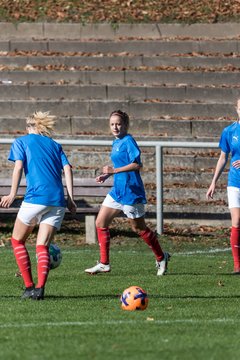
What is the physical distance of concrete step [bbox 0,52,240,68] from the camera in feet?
70.0

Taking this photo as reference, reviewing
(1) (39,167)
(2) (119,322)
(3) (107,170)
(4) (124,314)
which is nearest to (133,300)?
(4) (124,314)

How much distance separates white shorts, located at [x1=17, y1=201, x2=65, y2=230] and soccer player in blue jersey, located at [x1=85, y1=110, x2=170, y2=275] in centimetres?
216

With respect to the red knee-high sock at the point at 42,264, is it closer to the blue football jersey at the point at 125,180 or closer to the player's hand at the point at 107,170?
the player's hand at the point at 107,170

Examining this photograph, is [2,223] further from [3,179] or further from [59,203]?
[59,203]

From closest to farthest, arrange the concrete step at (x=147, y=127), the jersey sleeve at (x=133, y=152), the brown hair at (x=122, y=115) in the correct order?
1. the brown hair at (x=122, y=115)
2. the jersey sleeve at (x=133, y=152)
3. the concrete step at (x=147, y=127)

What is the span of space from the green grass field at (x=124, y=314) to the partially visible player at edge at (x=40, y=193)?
358 mm

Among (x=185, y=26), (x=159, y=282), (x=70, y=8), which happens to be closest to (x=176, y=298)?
(x=159, y=282)

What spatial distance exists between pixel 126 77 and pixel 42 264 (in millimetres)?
10724

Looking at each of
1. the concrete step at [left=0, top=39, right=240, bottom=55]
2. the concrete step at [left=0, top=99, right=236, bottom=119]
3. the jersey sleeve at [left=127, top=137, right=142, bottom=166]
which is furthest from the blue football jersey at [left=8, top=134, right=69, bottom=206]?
the concrete step at [left=0, top=39, right=240, bottom=55]

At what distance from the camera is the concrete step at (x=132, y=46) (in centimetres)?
2181

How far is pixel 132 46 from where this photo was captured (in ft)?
72.3

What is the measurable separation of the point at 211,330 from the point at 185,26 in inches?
571

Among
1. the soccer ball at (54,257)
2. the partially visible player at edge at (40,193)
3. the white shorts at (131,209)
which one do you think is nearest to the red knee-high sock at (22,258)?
the partially visible player at edge at (40,193)

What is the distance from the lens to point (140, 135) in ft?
64.3
